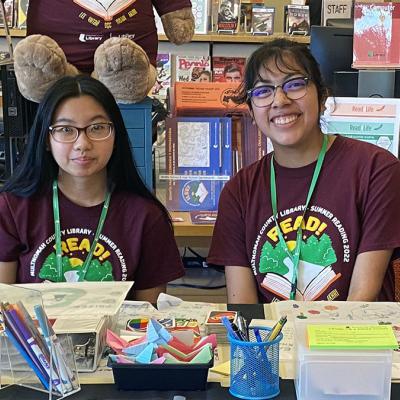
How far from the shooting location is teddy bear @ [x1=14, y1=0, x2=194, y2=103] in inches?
70.4

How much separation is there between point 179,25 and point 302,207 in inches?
36.5

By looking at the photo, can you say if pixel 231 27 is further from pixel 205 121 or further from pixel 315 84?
pixel 315 84

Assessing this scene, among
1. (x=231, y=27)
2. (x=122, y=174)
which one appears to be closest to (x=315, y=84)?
(x=122, y=174)

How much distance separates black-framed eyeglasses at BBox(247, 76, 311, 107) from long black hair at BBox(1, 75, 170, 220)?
1.05ft

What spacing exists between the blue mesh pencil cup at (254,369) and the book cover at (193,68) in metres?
2.90

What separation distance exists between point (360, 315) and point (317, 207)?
32 cm

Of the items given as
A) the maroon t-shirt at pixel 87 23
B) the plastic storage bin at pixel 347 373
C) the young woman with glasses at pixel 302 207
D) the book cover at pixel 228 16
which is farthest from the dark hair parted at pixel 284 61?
the book cover at pixel 228 16

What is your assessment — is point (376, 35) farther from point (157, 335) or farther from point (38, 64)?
point (157, 335)

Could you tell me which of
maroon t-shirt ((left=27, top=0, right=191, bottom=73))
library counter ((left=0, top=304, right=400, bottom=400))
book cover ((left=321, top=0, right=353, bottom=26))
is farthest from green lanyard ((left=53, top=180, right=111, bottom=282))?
book cover ((left=321, top=0, right=353, bottom=26))

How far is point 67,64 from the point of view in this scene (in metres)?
1.89

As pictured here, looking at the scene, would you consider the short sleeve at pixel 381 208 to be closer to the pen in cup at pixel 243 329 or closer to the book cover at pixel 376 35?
the pen in cup at pixel 243 329

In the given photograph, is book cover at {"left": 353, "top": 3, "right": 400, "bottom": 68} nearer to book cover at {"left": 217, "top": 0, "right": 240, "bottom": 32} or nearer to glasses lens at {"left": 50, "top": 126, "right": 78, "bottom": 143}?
glasses lens at {"left": 50, "top": 126, "right": 78, "bottom": 143}

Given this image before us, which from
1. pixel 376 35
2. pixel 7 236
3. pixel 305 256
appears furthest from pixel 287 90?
pixel 376 35

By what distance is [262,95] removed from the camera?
1.49 meters
